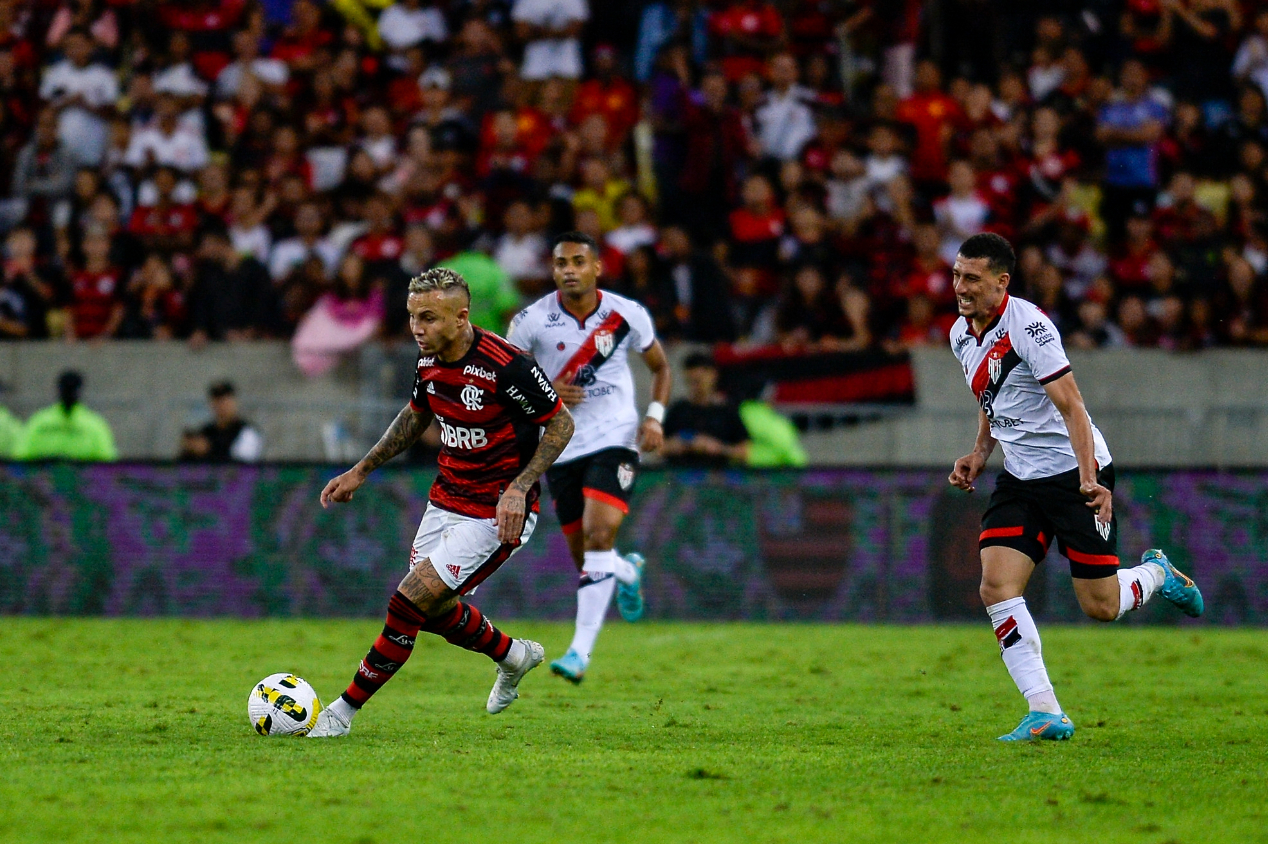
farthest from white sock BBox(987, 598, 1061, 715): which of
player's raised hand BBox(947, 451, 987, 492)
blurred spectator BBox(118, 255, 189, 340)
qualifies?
blurred spectator BBox(118, 255, 189, 340)

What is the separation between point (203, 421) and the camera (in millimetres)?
16344

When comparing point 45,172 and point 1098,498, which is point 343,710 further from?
point 45,172

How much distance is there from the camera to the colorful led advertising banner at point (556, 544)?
15414mm

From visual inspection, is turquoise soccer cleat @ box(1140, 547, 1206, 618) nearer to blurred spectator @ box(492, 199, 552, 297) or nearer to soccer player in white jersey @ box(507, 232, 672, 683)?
soccer player in white jersey @ box(507, 232, 672, 683)

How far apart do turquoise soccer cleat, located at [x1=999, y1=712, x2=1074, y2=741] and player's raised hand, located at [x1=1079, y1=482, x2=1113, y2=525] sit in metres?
1.02

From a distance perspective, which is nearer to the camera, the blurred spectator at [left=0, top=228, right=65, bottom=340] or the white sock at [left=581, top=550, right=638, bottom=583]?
the white sock at [left=581, top=550, right=638, bottom=583]

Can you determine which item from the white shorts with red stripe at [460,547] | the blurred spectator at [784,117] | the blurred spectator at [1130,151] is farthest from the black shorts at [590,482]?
the blurred spectator at [1130,151]

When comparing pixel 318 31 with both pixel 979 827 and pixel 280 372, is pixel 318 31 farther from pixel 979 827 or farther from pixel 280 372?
pixel 979 827

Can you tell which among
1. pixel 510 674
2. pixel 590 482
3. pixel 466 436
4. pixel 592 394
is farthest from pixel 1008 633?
pixel 592 394

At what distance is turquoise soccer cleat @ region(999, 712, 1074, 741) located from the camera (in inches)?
321

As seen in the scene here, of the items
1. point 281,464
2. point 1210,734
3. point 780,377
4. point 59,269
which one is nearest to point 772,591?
point 780,377

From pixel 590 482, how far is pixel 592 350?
853 mm

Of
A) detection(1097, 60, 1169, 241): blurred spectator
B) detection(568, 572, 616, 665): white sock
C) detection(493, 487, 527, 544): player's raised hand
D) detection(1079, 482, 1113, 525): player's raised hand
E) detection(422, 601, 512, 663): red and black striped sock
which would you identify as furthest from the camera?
detection(1097, 60, 1169, 241): blurred spectator

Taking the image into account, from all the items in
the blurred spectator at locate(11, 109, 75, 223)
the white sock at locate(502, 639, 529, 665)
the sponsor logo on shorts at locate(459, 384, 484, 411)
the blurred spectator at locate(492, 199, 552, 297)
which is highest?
the blurred spectator at locate(11, 109, 75, 223)
